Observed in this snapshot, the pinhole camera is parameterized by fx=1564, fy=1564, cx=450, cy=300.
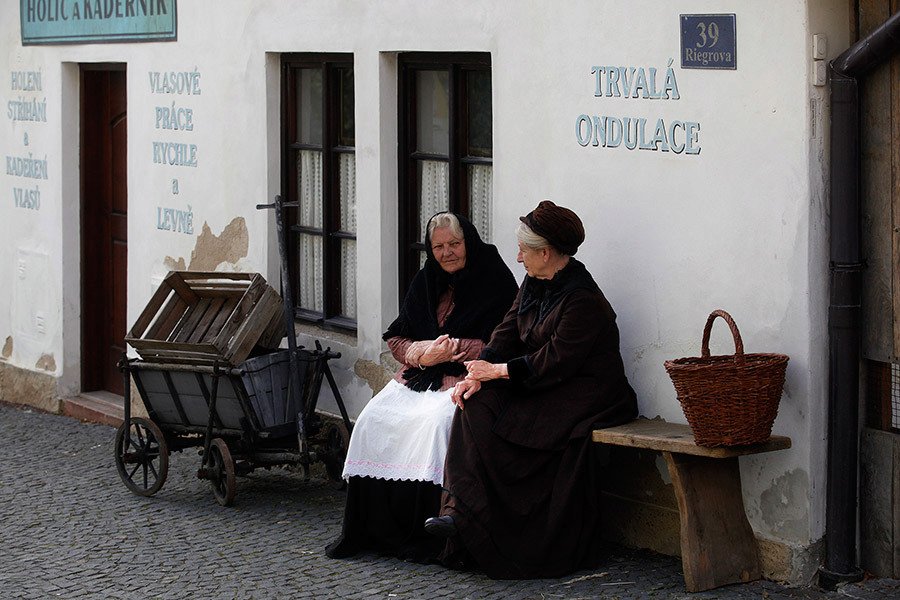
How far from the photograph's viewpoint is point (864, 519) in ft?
20.2

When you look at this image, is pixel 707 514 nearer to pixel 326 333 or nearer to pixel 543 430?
pixel 543 430

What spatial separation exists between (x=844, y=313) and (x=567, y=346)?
116 centimetres

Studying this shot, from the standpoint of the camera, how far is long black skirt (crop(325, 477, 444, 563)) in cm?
Result: 696

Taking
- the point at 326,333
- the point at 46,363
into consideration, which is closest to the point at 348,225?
the point at 326,333

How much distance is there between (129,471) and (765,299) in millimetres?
4347

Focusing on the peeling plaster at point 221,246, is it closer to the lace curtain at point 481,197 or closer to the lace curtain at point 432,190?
the lace curtain at point 432,190

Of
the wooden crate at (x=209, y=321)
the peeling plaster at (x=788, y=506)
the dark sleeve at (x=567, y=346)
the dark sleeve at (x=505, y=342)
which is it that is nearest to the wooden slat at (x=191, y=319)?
the wooden crate at (x=209, y=321)

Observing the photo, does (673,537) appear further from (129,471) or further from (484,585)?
(129,471)

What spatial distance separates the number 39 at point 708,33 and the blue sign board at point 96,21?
14.2ft

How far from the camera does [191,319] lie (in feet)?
Result: 28.1

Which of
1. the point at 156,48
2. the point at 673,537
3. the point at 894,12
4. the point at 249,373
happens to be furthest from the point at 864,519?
the point at 156,48

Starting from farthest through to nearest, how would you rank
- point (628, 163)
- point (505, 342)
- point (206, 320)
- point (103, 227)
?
point (103, 227)
point (206, 320)
point (505, 342)
point (628, 163)

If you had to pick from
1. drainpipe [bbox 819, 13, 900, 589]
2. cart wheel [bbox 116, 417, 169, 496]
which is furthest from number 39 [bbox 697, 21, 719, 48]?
cart wheel [bbox 116, 417, 169, 496]

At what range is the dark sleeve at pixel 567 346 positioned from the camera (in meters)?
6.45
